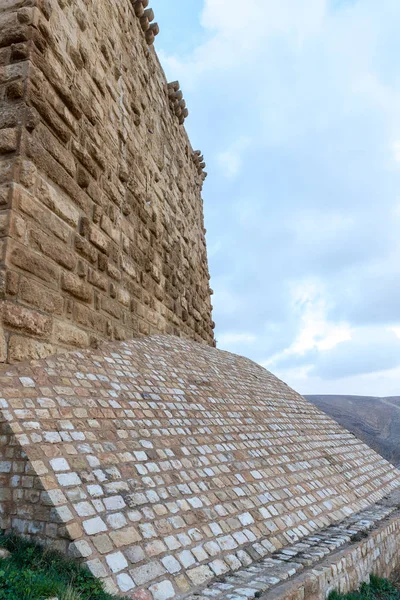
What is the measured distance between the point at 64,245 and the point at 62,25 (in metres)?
2.37

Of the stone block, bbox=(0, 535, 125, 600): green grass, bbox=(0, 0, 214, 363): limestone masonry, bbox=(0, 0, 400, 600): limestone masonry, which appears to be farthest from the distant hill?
bbox=(0, 535, 125, 600): green grass

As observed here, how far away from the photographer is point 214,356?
8836 mm

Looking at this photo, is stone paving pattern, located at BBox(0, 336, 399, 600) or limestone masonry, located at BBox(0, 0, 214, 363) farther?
limestone masonry, located at BBox(0, 0, 214, 363)

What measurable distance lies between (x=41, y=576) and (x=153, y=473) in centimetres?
145

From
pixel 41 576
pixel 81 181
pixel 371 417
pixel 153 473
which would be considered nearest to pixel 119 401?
pixel 153 473

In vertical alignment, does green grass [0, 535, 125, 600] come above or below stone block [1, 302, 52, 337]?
below

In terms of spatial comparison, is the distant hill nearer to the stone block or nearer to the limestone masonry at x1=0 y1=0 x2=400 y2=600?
the limestone masonry at x1=0 y1=0 x2=400 y2=600

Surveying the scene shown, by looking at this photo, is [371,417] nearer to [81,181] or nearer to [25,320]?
[81,181]

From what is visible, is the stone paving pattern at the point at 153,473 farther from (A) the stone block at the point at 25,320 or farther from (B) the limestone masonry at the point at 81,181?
(B) the limestone masonry at the point at 81,181

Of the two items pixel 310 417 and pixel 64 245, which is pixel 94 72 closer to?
pixel 64 245

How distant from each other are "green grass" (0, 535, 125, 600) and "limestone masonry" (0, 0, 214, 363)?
143cm

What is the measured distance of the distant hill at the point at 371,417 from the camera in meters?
38.7

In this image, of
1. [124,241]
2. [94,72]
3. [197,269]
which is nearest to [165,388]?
[124,241]

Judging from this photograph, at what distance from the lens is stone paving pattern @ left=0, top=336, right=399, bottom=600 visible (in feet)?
9.58
